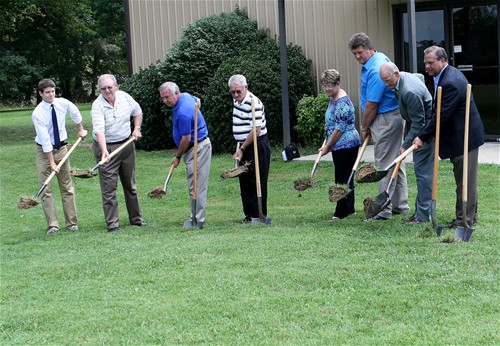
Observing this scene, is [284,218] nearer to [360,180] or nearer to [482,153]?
[360,180]

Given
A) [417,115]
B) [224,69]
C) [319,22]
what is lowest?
[417,115]

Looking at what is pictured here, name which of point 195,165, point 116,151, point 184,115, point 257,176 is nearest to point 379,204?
point 257,176

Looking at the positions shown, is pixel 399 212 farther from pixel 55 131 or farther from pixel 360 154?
pixel 55 131

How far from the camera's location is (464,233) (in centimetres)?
851

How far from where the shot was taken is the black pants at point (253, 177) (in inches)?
407

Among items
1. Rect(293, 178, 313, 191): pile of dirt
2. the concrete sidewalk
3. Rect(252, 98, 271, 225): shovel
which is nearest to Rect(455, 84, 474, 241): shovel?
Rect(293, 178, 313, 191): pile of dirt

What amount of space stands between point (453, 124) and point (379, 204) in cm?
113

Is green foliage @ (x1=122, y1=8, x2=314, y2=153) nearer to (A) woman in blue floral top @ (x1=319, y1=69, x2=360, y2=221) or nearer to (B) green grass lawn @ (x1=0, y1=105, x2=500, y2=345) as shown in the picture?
(B) green grass lawn @ (x1=0, y1=105, x2=500, y2=345)

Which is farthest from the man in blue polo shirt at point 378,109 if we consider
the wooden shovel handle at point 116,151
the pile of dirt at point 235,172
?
the wooden shovel handle at point 116,151

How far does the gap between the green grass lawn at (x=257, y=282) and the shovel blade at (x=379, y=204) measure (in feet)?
0.68

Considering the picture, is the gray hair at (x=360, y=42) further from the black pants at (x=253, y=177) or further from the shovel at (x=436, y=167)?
the black pants at (x=253, y=177)

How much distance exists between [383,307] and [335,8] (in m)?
11.5

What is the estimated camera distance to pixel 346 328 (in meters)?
6.15

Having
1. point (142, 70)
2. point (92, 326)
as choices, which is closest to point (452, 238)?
point (92, 326)
